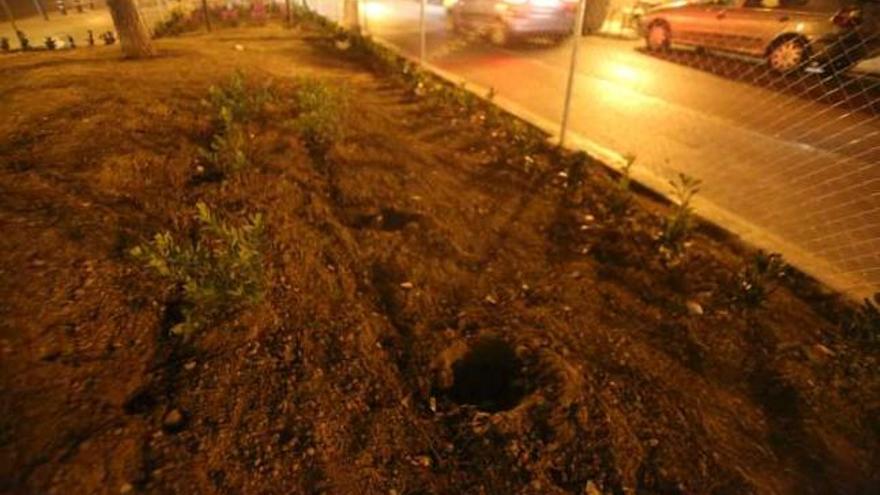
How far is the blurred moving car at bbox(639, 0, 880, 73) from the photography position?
7410 mm

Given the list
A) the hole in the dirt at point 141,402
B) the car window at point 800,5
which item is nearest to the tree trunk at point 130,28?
the hole in the dirt at point 141,402

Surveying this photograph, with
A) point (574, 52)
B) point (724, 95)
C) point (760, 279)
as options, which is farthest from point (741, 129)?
point (760, 279)

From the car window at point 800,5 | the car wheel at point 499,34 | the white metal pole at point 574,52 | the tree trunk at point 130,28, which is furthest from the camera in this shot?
the car wheel at point 499,34

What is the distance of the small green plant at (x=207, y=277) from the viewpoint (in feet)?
7.75

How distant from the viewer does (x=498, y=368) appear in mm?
2592

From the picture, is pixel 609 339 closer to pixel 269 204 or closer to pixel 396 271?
pixel 396 271

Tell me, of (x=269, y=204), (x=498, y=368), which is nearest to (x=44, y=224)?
(x=269, y=204)

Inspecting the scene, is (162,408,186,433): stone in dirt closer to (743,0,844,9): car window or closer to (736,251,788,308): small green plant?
(736,251,788,308): small green plant

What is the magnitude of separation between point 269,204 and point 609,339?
2.44 metres

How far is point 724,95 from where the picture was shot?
7.56m

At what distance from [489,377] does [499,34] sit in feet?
31.8

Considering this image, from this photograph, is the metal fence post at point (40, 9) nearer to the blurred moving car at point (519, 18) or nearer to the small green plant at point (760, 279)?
the blurred moving car at point (519, 18)

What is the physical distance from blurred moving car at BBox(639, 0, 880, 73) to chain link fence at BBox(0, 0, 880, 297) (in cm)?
2

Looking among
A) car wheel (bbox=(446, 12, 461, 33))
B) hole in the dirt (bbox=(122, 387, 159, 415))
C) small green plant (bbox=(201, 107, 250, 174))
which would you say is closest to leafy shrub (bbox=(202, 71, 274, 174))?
small green plant (bbox=(201, 107, 250, 174))
